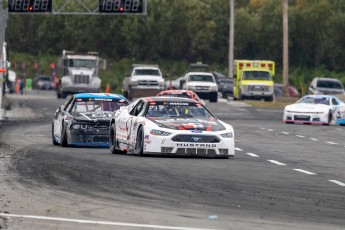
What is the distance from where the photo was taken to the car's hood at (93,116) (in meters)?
29.1

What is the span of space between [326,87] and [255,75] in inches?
179

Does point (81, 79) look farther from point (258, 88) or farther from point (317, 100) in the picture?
point (317, 100)

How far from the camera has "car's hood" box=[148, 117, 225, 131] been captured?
83.3 ft

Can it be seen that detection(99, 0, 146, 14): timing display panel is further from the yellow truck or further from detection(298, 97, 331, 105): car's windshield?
detection(298, 97, 331, 105): car's windshield

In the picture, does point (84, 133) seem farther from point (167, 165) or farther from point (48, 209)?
point (48, 209)

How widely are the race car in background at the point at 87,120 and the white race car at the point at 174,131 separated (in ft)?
7.73

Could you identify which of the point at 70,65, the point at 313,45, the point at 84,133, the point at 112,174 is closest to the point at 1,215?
the point at 112,174

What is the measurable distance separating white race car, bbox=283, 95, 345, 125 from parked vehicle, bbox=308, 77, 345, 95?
21332mm

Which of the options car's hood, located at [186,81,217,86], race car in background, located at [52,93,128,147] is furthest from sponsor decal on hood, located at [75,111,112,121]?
car's hood, located at [186,81,217,86]

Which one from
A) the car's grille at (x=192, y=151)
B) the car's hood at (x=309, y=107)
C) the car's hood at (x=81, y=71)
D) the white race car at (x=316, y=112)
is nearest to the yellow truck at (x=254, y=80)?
the car's hood at (x=81, y=71)

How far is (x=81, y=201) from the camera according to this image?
52.3 feet

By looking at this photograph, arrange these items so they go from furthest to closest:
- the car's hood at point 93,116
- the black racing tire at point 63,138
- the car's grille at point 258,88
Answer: the car's grille at point 258,88 → the black racing tire at point 63,138 → the car's hood at point 93,116

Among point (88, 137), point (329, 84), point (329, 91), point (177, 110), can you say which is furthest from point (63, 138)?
point (329, 84)

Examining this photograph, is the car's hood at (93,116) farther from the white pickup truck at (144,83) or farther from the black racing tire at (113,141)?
the white pickup truck at (144,83)
